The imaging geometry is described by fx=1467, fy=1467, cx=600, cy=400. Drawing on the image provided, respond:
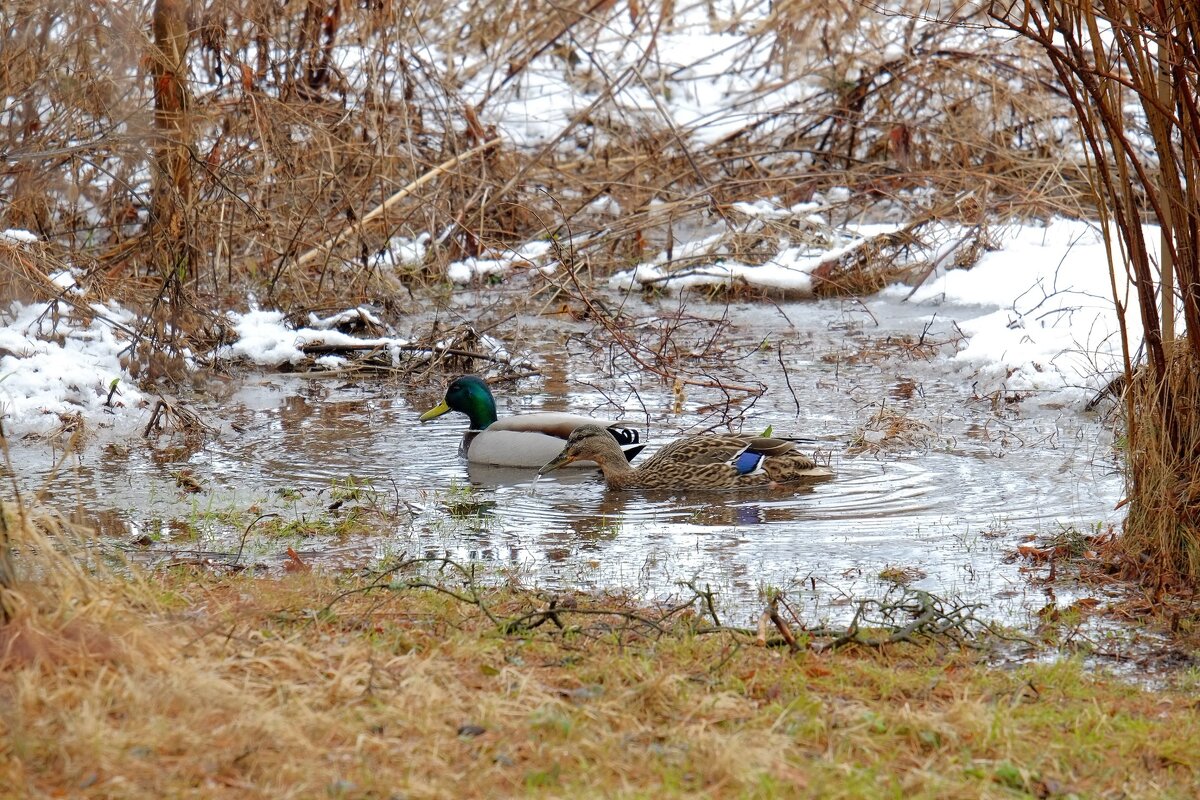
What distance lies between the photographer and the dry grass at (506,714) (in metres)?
3.25

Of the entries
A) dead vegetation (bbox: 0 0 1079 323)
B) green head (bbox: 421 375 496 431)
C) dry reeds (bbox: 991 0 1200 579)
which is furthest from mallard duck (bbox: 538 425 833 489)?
dry reeds (bbox: 991 0 1200 579)

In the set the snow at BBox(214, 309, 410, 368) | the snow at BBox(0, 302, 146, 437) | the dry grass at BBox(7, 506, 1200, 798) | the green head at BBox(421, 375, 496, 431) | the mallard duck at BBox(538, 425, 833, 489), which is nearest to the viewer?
the dry grass at BBox(7, 506, 1200, 798)

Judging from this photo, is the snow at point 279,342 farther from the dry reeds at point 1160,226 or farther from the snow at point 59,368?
the dry reeds at point 1160,226

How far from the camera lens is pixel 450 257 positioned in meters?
12.4

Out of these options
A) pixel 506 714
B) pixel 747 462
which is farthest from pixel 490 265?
pixel 506 714

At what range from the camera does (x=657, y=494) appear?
7586 millimetres

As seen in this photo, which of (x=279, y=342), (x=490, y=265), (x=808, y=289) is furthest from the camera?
(x=490, y=265)

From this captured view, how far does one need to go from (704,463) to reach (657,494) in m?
0.29

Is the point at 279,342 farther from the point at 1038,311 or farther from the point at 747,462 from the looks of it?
the point at 1038,311

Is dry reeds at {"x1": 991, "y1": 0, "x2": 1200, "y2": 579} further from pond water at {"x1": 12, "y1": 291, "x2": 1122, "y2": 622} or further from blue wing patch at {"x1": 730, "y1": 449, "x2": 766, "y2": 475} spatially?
blue wing patch at {"x1": 730, "y1": 449, "x2": 766, "y2": 475}

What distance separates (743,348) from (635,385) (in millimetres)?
1051

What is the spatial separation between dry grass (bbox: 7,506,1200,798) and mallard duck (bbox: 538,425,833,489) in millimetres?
3028

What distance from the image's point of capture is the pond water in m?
5.78

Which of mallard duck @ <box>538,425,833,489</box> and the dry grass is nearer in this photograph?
the dry grass
